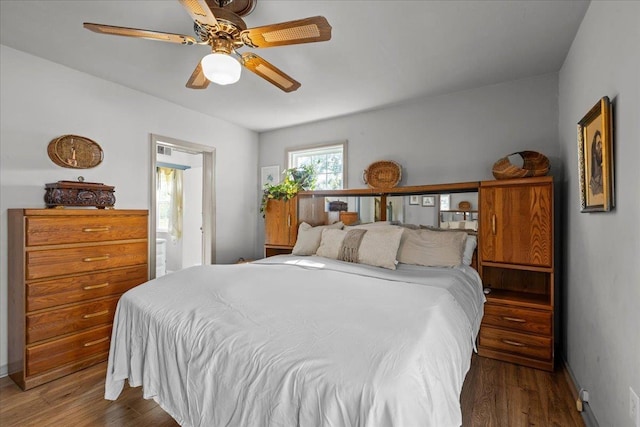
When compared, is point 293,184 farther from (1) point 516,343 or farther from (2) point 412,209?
(1) point 516,343

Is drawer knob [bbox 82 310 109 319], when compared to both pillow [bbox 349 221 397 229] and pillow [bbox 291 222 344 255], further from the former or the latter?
pillow [bbox 349 221 397 229]

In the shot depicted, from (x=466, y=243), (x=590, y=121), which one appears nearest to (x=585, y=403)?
(x=466, y=243)

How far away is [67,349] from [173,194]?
13.1ft

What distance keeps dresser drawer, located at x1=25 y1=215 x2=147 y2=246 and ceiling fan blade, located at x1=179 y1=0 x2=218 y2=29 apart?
1925mm

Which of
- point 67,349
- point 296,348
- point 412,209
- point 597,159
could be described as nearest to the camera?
point 296,348

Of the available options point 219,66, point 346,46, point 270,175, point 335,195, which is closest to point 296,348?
point 219,66

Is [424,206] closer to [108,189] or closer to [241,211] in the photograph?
[241,211]

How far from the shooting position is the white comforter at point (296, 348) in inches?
38.4

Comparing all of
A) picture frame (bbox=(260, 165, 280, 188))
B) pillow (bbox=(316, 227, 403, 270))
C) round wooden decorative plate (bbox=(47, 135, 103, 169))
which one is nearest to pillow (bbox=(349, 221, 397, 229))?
pillow (bbox=(316, 227, 403, 270))

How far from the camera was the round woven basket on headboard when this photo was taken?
258 cm

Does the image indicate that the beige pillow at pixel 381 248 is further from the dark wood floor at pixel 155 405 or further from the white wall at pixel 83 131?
the white wall at pixel 83 131

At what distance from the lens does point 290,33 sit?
1.57m

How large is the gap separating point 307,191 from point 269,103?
1.11 meters

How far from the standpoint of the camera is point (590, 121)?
176 centimetres
